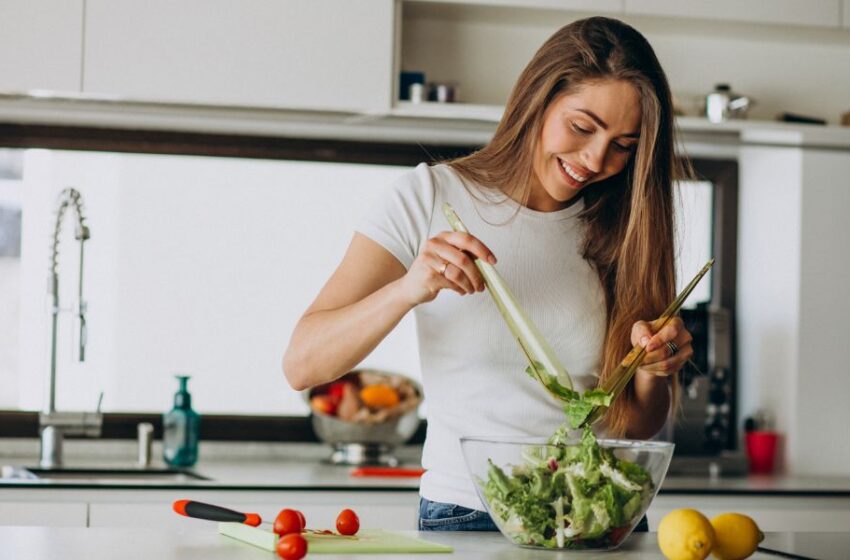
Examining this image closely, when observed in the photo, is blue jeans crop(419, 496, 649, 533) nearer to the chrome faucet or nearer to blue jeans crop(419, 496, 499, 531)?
blue jeans crop(419, 496, 499, 531)

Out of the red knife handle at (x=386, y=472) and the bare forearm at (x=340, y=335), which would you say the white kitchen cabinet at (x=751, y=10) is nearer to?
the red knife handle at (x=386, y=472)

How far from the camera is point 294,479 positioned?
8.41 ft

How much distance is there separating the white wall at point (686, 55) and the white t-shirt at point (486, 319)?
4.57 feet

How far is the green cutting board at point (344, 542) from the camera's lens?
130cm

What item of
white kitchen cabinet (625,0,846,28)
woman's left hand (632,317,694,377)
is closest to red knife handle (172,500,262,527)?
woman's left hand (632,317,694,377)

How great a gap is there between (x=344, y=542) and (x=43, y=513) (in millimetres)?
1241

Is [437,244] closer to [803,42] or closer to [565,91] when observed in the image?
[565,91]

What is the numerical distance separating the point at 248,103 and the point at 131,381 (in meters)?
0.84

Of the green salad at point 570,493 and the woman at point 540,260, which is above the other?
the woman at point 540,260

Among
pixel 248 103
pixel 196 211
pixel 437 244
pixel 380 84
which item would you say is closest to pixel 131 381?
pixel 196 211

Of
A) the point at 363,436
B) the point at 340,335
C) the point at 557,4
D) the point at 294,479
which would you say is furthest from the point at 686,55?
the point at 340,335

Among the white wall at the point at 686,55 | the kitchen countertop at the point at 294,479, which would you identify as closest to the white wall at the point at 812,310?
the kitchen countertop at the point at 294,479

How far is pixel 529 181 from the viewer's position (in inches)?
67.2

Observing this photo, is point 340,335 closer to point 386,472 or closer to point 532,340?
point 532,340
